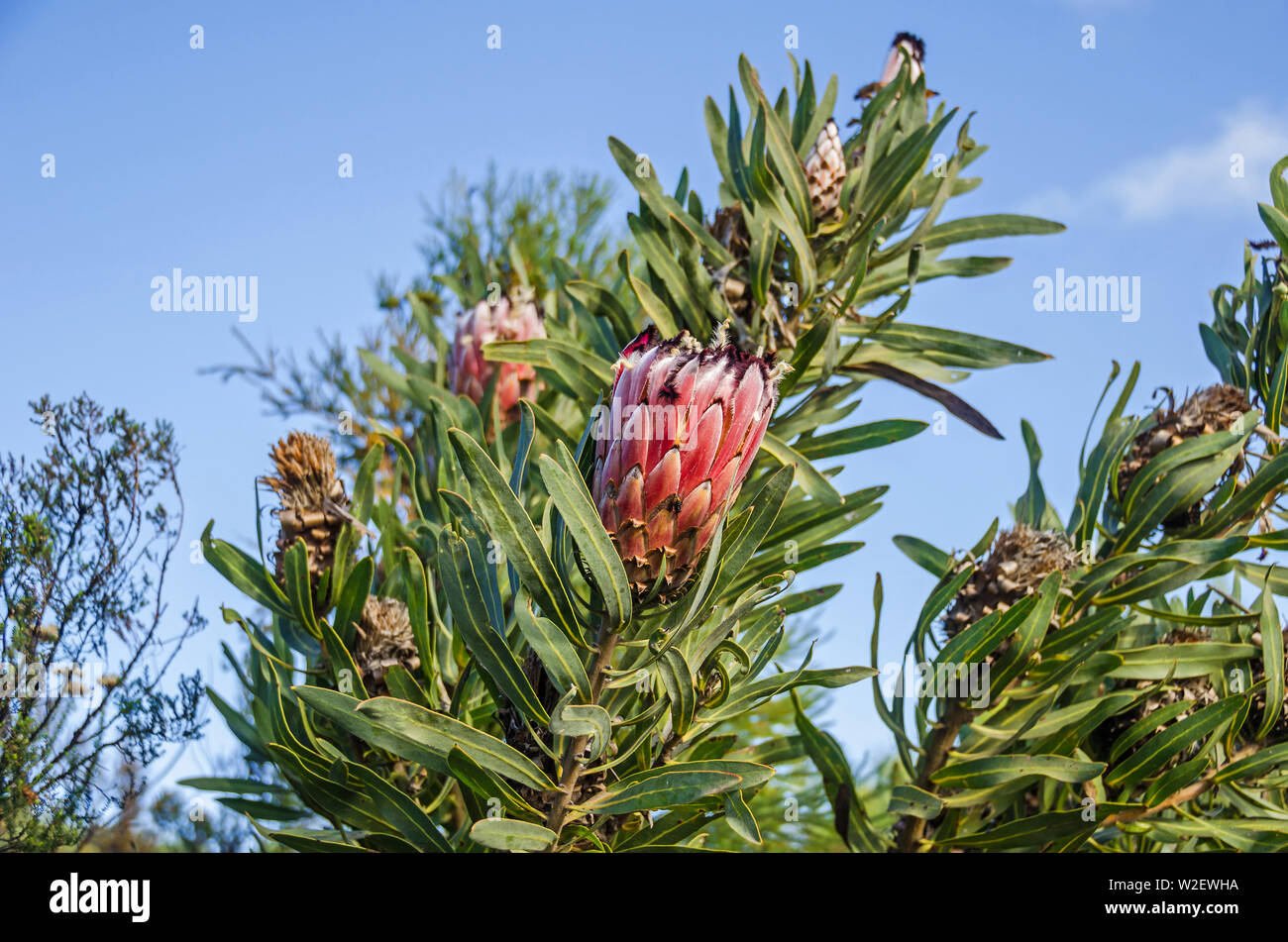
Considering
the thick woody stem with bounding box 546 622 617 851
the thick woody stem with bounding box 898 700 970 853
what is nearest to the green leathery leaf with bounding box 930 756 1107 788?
the thick woody stem with bounding box 898 700 970 853

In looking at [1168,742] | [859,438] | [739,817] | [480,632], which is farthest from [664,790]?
[1168,742]

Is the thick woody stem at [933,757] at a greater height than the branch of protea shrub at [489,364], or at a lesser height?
lesser

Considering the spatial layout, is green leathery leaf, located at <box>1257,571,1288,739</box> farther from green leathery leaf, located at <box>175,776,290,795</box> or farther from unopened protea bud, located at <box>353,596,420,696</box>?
green leathery leaf, located at <box>175,776,290,795</box>

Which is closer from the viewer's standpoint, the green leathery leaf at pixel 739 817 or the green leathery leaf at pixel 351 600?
the green leathery leaf at pixel 739 817

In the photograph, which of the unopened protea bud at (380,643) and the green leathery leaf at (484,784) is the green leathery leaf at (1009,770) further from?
the unopened protea bud at (380,643)

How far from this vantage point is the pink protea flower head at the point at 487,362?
4.03ft

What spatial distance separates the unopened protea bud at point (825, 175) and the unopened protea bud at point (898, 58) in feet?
0.32

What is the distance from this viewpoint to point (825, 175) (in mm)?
1006

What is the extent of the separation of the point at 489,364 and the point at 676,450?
65 cm

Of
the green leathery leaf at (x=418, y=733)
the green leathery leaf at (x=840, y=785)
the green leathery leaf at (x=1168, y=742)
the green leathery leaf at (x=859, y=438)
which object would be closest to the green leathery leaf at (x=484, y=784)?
the green leathery leaf at (x=418, y=733)

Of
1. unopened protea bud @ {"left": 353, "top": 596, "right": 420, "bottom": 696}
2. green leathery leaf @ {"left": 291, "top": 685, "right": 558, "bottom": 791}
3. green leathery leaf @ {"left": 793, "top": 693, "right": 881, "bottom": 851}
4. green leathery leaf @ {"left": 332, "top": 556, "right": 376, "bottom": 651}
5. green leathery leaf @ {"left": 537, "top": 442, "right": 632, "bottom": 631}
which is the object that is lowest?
green leathery leaf @ {"left": 793, "top": 693, "right": 881, "bottom": 851}

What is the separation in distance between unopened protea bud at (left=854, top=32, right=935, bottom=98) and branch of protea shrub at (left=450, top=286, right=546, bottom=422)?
1.58ft

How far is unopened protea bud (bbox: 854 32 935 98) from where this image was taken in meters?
1.05
